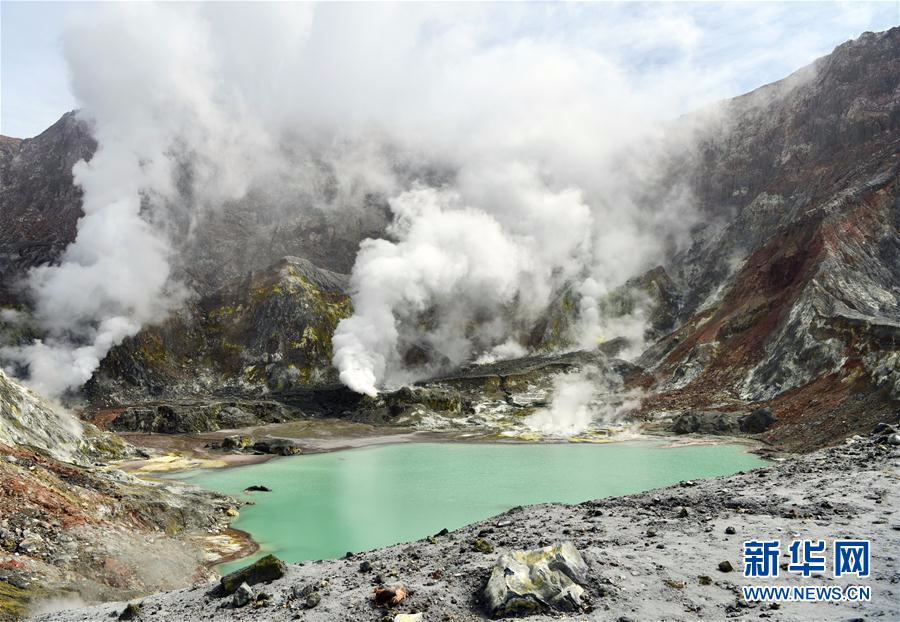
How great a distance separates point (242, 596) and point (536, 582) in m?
6.09

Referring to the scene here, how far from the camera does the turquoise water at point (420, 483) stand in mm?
28141

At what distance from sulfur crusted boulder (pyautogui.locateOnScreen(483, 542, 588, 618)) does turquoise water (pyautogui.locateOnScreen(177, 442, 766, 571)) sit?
609 inches

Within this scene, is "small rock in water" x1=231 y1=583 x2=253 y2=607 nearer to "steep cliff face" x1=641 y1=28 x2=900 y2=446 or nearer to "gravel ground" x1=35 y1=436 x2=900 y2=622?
"gravel ground" x1=35 y1=436 x2=900 y2=622

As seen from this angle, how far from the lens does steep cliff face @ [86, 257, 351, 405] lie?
102688mm

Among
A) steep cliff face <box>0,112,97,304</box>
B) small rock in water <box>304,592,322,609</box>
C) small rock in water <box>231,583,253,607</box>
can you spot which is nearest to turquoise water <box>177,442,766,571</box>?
small rock in water <box>231,583,253,607</box>

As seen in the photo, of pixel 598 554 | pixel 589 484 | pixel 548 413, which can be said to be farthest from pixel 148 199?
pixel 598 554

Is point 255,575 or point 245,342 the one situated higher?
point 245,342

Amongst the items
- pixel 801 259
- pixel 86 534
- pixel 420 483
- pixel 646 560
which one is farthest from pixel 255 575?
pixel 801 259

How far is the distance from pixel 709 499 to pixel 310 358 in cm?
9937

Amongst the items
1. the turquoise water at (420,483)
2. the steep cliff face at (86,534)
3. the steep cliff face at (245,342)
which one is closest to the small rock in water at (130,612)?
the steep cliff face at (86,534)

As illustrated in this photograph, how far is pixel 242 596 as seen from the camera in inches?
467

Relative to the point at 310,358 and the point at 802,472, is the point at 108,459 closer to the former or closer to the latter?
the point at 802,472

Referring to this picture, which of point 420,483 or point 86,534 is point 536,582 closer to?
point 86,534

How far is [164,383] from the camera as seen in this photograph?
103 metres
